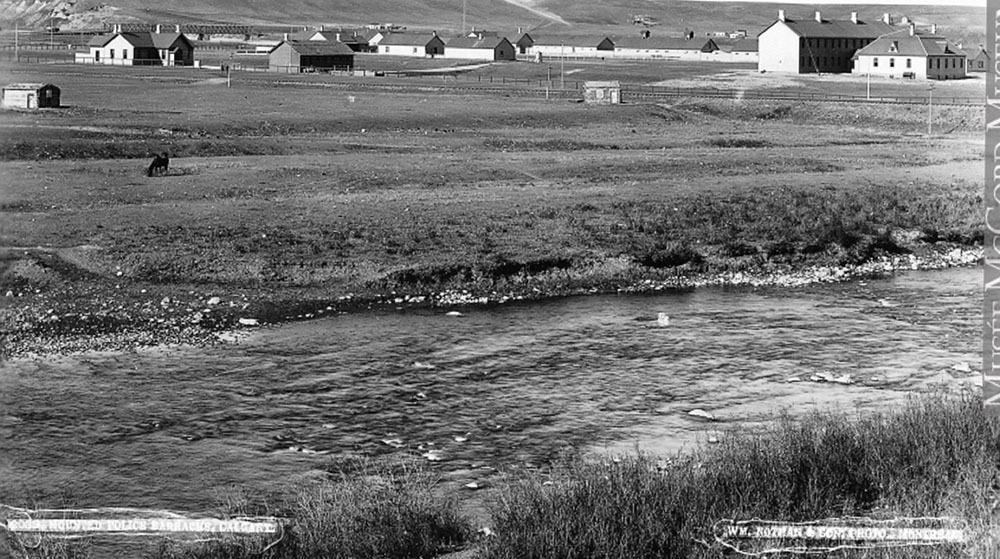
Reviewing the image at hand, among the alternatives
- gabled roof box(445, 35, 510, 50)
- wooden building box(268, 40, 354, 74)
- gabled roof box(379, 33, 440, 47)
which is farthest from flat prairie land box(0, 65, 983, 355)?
gabled roof box(379, 33, 440, 47)

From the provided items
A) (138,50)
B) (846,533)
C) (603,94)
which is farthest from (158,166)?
(138,50)

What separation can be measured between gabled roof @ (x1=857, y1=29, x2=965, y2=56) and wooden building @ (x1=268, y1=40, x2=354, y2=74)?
51.2 meters

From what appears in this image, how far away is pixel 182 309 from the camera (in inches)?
1077

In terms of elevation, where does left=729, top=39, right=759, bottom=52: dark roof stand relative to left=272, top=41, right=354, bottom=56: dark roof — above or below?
above

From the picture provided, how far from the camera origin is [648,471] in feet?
52.1

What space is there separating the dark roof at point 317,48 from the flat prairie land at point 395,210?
63.1 meters

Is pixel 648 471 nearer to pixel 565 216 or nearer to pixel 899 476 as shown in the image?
pixel 899 476

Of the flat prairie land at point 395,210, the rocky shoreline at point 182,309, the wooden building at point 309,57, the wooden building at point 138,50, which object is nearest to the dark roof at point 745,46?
the wooden building at point 309,57

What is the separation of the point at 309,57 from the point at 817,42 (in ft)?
164

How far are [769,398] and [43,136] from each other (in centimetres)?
3558

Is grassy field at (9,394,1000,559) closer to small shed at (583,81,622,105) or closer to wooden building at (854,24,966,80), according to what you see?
small shed at (583,81,622,105)

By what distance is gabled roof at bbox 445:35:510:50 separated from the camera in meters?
164

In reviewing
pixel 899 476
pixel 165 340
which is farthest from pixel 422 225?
pixel 899 476

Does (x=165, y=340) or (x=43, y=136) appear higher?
(x=43, y=136)
